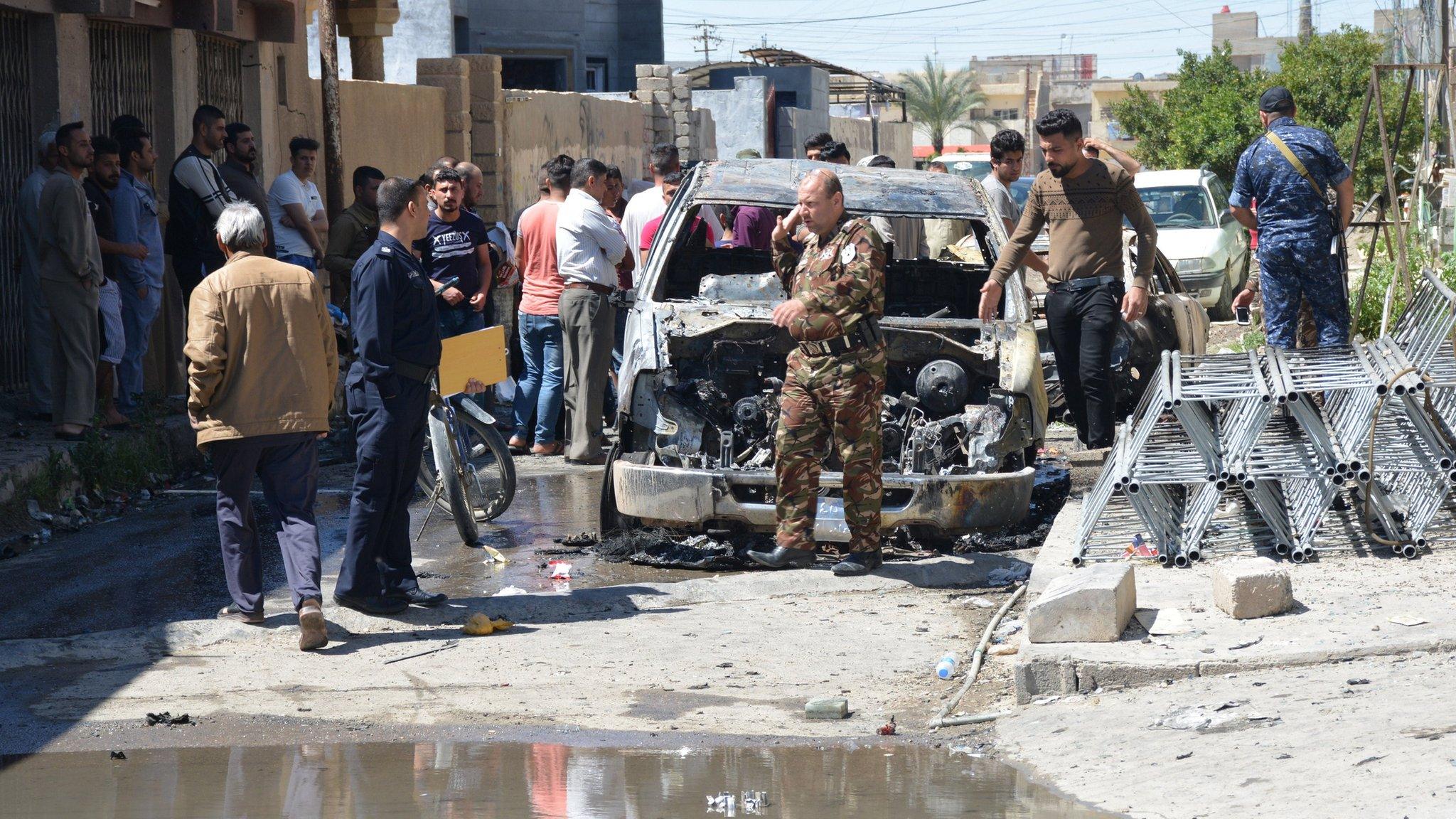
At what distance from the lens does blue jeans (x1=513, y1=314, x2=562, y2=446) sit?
35.2 ft

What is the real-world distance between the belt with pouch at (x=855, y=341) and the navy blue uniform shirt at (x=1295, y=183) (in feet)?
9.71

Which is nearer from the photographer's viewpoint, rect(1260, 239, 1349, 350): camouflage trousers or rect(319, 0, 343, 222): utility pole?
rect(1260, 239, 1349, 350): camouflage trousers

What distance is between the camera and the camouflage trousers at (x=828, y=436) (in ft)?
22.7

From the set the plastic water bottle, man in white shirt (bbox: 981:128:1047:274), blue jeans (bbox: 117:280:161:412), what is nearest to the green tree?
man in white shirt (bbox: 981:128:1047:274)

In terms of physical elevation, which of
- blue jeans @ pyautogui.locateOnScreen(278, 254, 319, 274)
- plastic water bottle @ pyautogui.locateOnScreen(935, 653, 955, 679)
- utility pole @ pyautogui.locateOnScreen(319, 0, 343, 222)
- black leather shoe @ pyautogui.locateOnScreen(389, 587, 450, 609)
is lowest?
plastic water bottle @ pyautogui.locateOnScreen(935, 653, 955, 679)

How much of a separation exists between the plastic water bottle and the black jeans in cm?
347

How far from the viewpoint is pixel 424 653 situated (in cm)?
612

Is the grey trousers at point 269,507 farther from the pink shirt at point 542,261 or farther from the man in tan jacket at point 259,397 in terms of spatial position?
the pink shirt at point 542,261

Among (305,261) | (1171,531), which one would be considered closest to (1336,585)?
(1171,531)

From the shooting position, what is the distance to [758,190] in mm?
8508

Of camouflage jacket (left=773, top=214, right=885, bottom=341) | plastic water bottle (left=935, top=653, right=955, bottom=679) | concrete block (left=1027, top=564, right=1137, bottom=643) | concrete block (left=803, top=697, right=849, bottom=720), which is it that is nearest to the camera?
concrete block (left=803, top=697, right=849, bottom=720)

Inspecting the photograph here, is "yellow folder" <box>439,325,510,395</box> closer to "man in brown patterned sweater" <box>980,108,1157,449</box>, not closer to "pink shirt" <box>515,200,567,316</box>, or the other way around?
"man in brown patterned sweater" <box>980,108,1157,449</box>

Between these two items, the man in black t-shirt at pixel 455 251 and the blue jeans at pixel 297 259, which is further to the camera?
the blue jeans at pixel 297 259

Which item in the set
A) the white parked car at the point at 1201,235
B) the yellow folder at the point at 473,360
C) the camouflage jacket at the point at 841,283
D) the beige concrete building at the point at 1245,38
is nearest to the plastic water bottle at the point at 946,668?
the camouflage jacket at the point at 841,283
